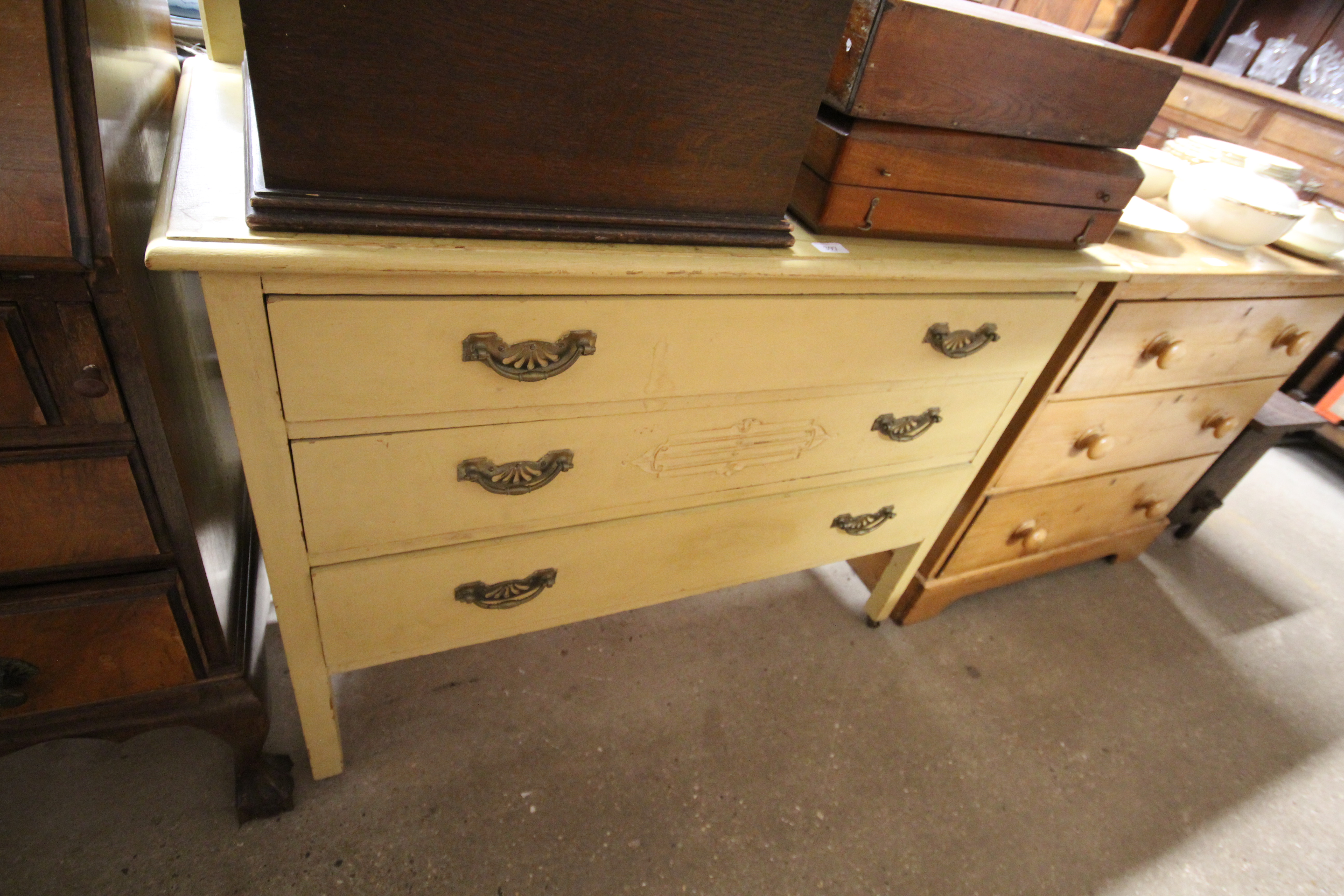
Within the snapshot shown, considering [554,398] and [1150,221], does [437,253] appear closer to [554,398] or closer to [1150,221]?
[554,398]

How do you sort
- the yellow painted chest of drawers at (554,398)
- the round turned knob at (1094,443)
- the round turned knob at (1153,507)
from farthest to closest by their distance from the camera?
the round turned knob at (1153,507) → the round turned knob at (1094,443) → the yellow painted chest of drawers at (554,398)

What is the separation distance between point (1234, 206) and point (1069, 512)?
2.23ft

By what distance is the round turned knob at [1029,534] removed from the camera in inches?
56.8

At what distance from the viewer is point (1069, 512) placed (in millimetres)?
1501

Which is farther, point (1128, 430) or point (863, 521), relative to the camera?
point (1128, 430)

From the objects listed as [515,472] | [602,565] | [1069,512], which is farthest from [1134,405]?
[515,472]

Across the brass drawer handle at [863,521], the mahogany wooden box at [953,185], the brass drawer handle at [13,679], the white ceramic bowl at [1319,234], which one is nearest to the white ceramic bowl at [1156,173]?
the white ceramic bowl at [1319,234]

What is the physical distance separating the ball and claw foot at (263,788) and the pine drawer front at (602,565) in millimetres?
216

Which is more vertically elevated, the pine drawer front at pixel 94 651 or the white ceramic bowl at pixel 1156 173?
the white ceramic bowl at pixel 1156 173

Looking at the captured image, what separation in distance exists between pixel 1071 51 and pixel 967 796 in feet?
3.97

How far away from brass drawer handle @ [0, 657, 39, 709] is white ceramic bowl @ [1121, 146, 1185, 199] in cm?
176

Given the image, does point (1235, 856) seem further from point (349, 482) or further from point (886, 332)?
point (349, 482)

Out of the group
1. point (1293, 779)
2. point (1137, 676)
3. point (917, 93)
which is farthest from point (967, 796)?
point (917, 93)

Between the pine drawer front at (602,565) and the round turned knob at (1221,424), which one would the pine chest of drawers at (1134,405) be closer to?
the round turned knob at (1221,424)
